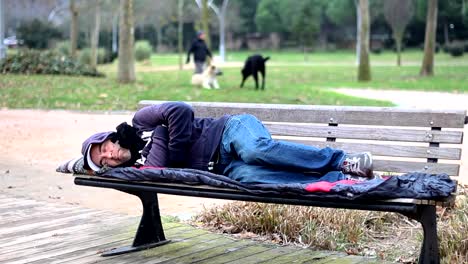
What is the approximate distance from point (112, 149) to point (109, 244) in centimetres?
85

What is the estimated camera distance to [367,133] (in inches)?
194

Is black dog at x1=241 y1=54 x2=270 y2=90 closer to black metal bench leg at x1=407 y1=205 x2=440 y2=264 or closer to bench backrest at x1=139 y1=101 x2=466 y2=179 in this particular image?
bench backrest at x1=139 y1=101 x2=466 y2=179

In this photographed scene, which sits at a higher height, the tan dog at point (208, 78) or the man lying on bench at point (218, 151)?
the man lying on bench at point (218, 151)

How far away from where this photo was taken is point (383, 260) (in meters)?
4.62

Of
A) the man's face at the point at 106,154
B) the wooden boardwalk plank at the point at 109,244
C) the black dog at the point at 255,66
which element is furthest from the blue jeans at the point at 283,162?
the black dog at the point at 255,66

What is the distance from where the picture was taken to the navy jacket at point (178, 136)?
455cm

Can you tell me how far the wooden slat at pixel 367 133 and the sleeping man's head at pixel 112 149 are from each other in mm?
1106

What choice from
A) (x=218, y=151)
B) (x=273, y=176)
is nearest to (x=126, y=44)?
(x=218, y=151)

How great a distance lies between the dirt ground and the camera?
6883 mm

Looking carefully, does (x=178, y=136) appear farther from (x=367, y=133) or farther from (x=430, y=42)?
(x=430, y=42)

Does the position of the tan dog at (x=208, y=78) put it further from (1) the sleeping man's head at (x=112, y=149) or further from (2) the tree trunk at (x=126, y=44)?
(1) the sleeping man's head at (x=112, y=149)

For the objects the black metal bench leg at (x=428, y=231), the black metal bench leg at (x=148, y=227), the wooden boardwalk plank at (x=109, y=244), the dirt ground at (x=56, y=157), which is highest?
the black metal bench leg at (x=428, y=231)

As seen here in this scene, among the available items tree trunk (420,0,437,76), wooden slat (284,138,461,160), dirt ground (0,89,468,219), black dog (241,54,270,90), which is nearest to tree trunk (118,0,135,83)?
black dog (241,54,270,90)

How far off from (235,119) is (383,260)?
4.14ft
